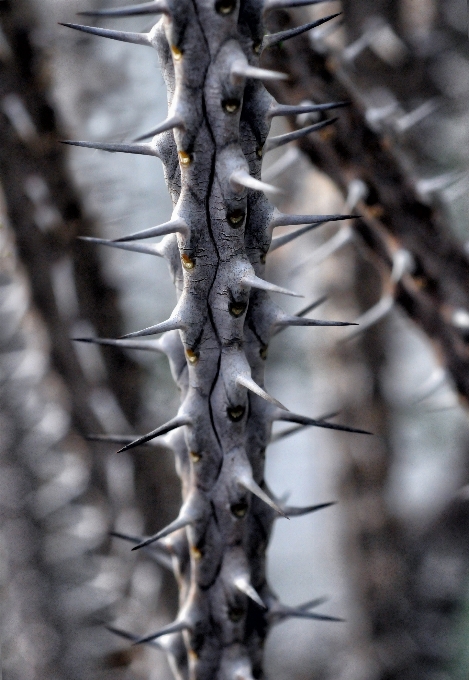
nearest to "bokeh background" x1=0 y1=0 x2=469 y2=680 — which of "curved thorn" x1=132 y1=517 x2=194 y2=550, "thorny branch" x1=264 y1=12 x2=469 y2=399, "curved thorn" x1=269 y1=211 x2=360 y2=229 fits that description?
"thorny branch" x1=264 y1=12 x2=469 y2=399

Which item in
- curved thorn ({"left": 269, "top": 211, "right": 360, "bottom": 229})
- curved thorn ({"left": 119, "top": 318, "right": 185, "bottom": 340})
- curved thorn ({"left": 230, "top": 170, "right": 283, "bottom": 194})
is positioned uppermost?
curved thorn ({"left": 230, "top": 170, "right": 283, "bottom": 194})

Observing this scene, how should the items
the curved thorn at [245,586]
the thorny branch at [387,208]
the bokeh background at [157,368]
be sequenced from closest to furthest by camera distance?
the curved thorn at [245,586], the thorny branch at [387,208], the bokeh background at [157,368]

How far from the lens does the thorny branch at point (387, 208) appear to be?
67 cm

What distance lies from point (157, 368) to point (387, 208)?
0.91 metres

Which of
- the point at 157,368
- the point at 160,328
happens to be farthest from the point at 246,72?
the point at 157,368

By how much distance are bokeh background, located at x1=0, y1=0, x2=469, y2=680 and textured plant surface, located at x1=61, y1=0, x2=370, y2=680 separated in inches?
9.5

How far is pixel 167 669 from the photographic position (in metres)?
1.25

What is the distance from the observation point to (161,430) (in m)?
0.42

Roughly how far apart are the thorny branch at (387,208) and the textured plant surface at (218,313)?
26 centimetres

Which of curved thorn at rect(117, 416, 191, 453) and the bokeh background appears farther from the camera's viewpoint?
the bokeh background

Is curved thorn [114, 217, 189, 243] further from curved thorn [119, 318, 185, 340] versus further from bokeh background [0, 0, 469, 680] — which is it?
bokeh background [0, 0, 469, 680]

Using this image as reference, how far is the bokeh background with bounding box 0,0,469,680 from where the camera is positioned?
2.66ft

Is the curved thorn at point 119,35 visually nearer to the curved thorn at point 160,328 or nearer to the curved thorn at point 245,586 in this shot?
the curved thorn at point 160,328

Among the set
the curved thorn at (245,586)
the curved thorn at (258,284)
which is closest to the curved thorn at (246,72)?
the curved thorn at (258,284)
